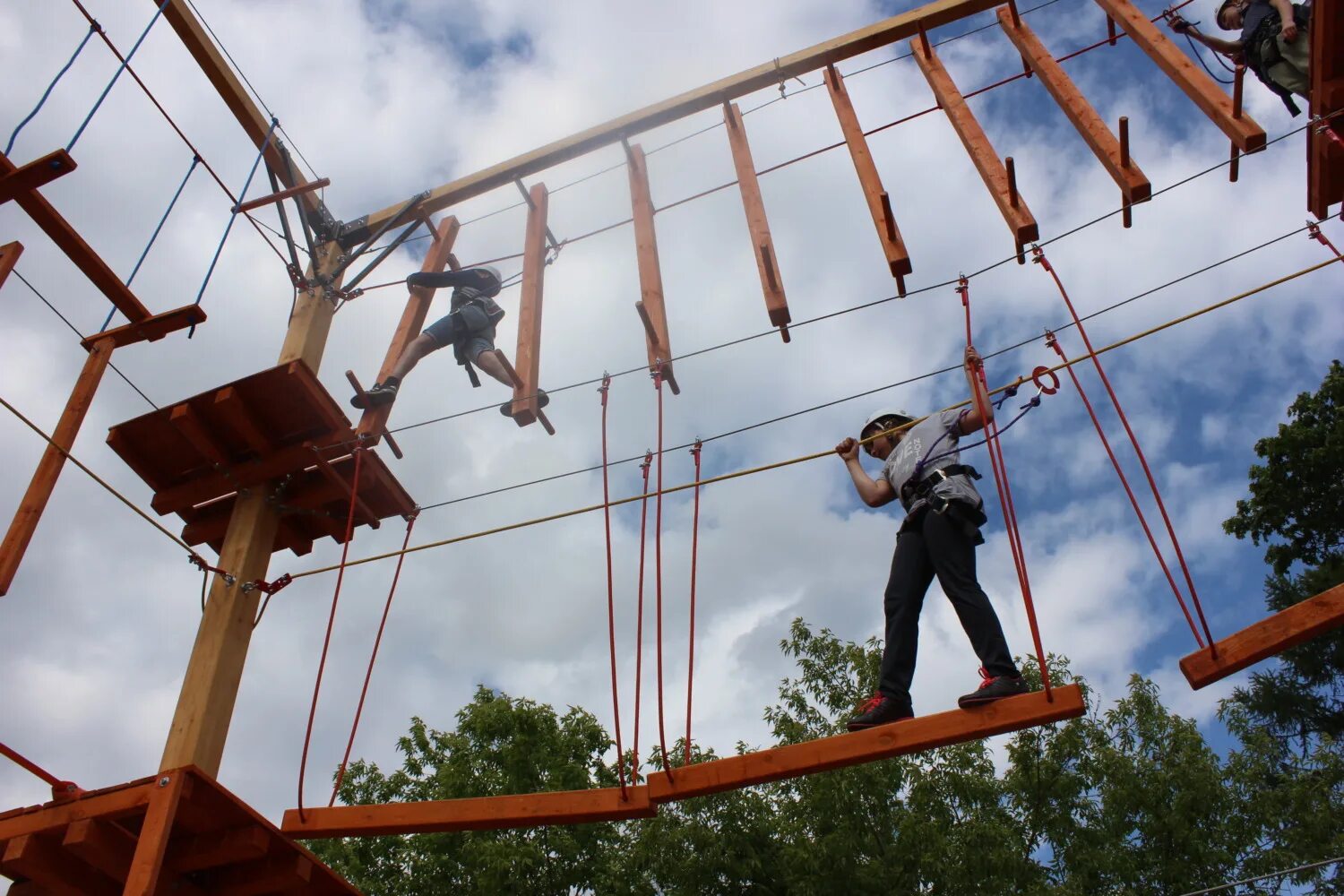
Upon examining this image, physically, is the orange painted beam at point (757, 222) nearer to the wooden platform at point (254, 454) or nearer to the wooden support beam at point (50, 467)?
the wooden platform at point (254, 454)

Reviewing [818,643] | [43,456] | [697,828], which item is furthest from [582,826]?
[43,456]

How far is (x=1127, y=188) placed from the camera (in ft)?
16.1

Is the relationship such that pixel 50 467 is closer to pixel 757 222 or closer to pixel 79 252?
pixel 79 252

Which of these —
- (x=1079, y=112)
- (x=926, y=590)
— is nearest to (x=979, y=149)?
(x=1079, y=112)

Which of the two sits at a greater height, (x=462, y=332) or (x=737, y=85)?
(x=737, y=85)

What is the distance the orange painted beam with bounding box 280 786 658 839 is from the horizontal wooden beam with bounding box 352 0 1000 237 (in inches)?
164

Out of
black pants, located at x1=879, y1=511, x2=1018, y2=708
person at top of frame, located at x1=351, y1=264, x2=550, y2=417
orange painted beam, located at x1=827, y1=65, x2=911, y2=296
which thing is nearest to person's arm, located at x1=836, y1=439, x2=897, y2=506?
black pants, located at x1=879, y1=511, x2=1018, y2=708

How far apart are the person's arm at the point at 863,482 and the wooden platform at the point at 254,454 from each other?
2.59 metres

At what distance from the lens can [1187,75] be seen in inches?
210

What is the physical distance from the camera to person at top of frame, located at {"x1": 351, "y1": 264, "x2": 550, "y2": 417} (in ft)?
21.5

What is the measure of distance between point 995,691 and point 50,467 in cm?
422

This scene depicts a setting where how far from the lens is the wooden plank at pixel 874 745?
12.2 ft

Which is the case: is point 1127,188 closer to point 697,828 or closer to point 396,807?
point 396,807

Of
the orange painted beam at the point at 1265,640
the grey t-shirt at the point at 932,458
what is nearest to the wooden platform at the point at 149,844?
the grey t-shirt at the point at 932,458
